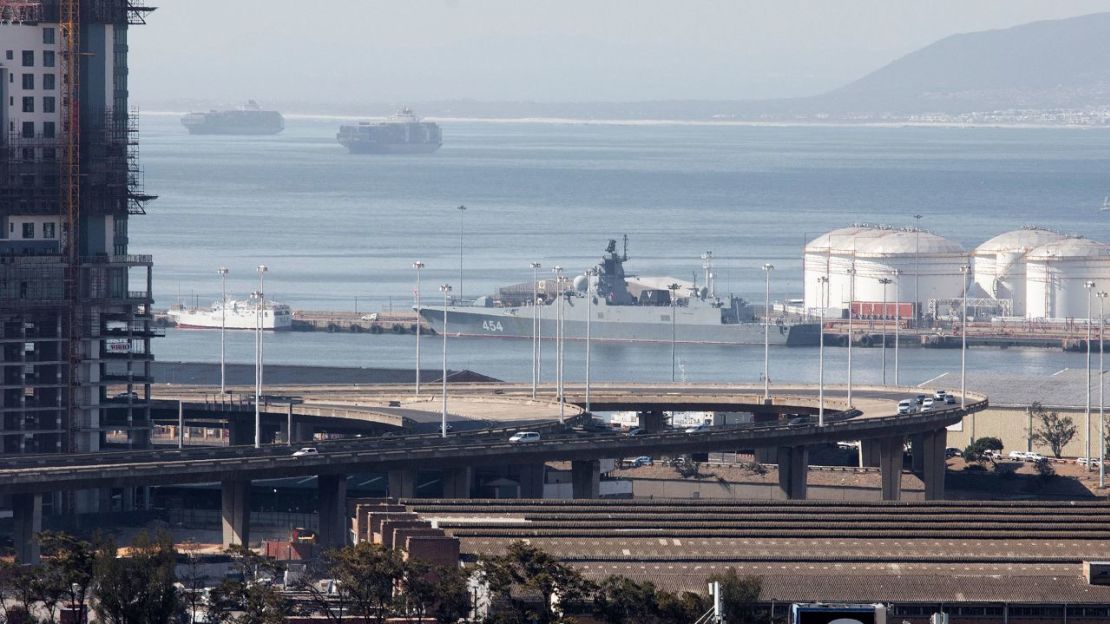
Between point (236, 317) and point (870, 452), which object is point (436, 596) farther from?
point (236, 317)

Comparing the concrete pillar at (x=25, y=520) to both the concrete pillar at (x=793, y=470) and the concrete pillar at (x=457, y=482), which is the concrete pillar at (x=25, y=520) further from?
the concrete pillar at (x=793, y=470)

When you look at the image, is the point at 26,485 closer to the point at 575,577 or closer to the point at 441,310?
the point at 575,577

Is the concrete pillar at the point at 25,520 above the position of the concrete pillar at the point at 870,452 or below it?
below

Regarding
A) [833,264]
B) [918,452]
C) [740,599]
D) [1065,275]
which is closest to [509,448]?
Result: [918,452]

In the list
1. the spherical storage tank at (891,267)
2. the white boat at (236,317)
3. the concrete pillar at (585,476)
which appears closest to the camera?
the concrete pillar at (585,476)

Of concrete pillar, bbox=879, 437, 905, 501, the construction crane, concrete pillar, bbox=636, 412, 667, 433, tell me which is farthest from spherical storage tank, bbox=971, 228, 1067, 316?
the construction crane

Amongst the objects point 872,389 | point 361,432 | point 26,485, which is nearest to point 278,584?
point 26,485

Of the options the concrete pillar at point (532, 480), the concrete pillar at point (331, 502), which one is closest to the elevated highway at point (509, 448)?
the concrete pillar at point (331, 502)
